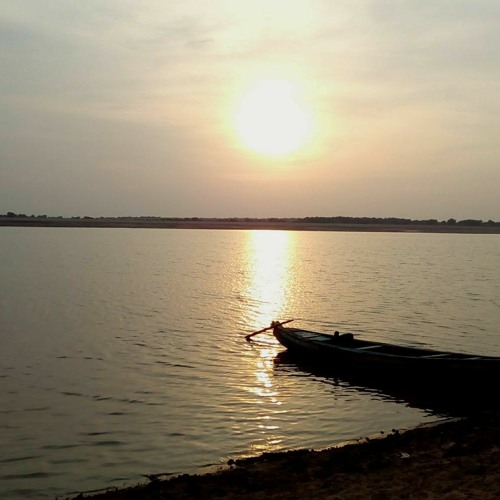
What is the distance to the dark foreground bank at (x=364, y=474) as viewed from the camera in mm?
9195

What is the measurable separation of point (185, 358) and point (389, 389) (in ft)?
24.5

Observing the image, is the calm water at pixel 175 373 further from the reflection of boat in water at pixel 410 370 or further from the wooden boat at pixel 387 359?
the wooden boat at pixel 387 359

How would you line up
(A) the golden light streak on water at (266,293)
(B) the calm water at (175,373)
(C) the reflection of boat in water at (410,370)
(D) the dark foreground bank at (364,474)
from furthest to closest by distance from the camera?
(A) the golden light streak on water at (266,293) < (C) the reflection of boat in water at (410,370) < (B) the calm water at (175,373) < (D) the dark foreground bank at (364,474)

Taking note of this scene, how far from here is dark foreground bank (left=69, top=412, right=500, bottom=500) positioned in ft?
30.2

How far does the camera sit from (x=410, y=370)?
711 inches

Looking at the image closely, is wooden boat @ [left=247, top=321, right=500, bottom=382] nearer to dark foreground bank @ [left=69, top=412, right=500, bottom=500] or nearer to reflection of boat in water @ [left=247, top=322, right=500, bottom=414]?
reflection of boat in water @ [left=247, top=322, right=500, bottom=414]

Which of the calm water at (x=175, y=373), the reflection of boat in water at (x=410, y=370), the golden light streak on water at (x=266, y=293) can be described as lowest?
the golden light streak on water at (x=266, y=293)

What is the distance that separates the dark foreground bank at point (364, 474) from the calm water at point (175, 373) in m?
1.40

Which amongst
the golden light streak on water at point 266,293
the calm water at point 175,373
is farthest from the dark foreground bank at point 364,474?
the golden light streak on water at point 266,293

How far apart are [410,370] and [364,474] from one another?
330 inches

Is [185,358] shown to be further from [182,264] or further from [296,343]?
[182,264]

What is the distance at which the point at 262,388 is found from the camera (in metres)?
18.2

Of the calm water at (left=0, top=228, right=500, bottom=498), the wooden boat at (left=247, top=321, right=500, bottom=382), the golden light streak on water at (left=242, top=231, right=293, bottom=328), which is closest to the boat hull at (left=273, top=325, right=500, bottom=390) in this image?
the wooden boat at (left=247, top=321, right=500, bottom=382)

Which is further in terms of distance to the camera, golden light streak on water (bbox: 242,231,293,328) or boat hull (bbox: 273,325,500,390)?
golden light streak on water (bbox: 242,231,293,328)
